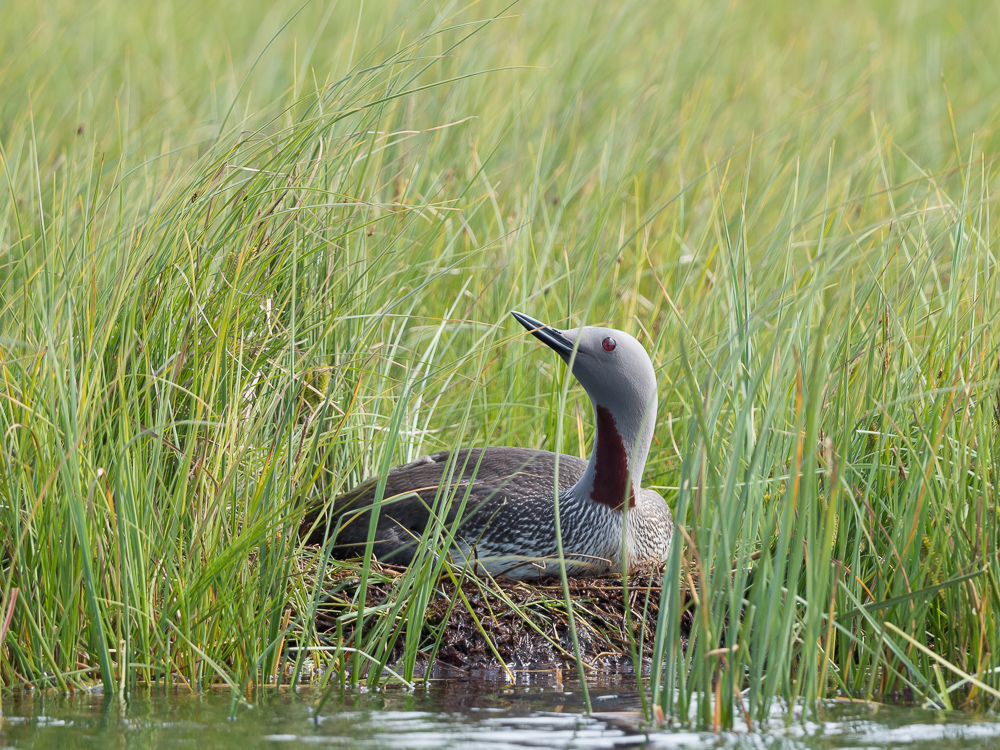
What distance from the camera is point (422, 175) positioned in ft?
15.6

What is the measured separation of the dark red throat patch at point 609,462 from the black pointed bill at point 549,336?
30cm

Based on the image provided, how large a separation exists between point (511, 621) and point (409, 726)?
0.91 metres

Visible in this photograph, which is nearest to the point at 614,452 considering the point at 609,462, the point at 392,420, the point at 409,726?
the point at 609,462

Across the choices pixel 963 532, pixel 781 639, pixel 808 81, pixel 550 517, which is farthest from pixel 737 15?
pixel 781 639

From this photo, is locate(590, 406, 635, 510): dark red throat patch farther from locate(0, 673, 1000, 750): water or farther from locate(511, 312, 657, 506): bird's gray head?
locate(0, 673, 1000, 750): water

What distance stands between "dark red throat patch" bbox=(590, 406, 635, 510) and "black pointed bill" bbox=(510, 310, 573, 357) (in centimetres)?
30

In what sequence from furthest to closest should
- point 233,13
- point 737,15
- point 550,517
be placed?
1. point 233,13
2. point 737,15
3. point 550,517

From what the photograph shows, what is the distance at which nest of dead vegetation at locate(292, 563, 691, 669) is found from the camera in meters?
3.33

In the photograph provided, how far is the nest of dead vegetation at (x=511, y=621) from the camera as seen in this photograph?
3.33 meters

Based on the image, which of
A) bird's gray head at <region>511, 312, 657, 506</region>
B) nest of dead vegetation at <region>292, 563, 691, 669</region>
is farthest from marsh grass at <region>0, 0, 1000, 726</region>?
bird's gray head at <region>511, 312, 657, 506</region>

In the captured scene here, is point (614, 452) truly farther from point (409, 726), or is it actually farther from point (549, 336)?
point (409, 726)

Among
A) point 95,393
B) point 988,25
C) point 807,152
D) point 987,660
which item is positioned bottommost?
point 987,660

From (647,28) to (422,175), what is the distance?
3.30m

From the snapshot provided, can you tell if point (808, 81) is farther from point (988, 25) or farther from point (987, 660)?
point (987, 660)
